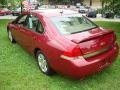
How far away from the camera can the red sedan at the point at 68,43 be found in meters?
4.62

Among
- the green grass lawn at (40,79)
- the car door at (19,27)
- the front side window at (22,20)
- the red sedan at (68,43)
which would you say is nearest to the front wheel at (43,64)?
the red sedan at (68,43)

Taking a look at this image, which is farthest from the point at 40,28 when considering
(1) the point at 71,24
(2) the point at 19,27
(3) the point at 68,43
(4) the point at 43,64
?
(2) the point at 19,27

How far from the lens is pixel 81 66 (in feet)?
14.9

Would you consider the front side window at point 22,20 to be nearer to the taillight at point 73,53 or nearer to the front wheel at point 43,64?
the front wheel at point 43,64

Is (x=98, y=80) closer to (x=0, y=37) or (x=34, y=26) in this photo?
(x=34, y=26)

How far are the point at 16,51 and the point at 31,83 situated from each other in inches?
97.9

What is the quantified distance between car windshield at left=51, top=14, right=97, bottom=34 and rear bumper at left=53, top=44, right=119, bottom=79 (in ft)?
2.80

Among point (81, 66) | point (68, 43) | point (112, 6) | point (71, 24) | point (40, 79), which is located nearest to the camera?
point (81, 66)

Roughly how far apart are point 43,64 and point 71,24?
1.20 meters

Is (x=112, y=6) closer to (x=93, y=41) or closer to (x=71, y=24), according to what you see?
(x=71, y=24)

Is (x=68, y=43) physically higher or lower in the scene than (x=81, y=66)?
higher

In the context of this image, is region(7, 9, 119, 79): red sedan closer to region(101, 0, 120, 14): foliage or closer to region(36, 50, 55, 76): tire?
region(36, 50, 55, 76): tire

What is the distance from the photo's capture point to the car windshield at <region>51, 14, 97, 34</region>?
5388 millimetres

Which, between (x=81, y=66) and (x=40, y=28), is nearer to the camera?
(x=81, y=66)
